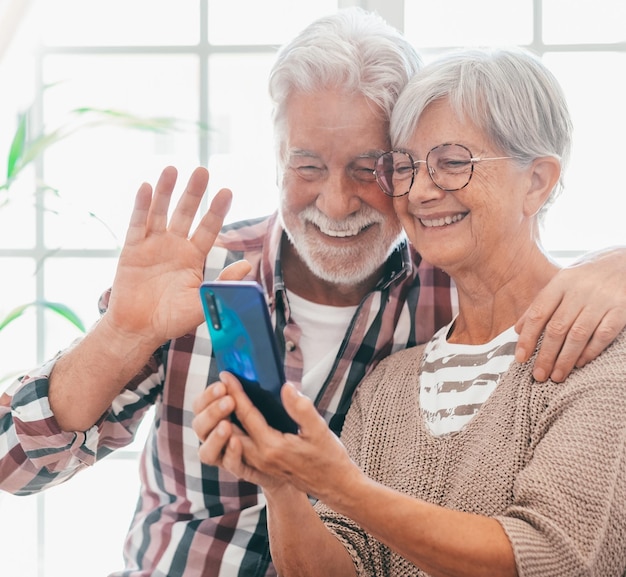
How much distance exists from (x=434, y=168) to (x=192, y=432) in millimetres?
765

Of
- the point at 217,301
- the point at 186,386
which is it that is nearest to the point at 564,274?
the point at 217,301

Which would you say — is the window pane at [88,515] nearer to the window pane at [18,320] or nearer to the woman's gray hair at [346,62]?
the window pane at [18,320]

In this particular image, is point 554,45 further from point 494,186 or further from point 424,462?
point 424,462

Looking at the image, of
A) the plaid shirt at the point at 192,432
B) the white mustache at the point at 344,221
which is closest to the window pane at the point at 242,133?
the plaid shirt at the point at 192,432

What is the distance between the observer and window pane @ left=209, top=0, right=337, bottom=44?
221cm

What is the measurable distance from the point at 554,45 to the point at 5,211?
1.68 m

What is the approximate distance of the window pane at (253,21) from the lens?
2.21 meters

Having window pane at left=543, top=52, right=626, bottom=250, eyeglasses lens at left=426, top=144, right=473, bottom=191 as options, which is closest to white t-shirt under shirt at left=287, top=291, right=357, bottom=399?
eyeglasses lens at left=426, top=144, right=473, bottom=191

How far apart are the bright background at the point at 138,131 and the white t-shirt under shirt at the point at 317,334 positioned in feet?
2.14

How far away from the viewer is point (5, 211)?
2.27 m

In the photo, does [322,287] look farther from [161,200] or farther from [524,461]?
[524,461]

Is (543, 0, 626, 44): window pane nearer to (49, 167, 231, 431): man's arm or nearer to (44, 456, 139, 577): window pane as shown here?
(49, 167, 231, 431): man's arm

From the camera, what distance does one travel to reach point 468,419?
4.39ft

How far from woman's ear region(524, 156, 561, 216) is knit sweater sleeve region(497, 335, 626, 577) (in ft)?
1.13
